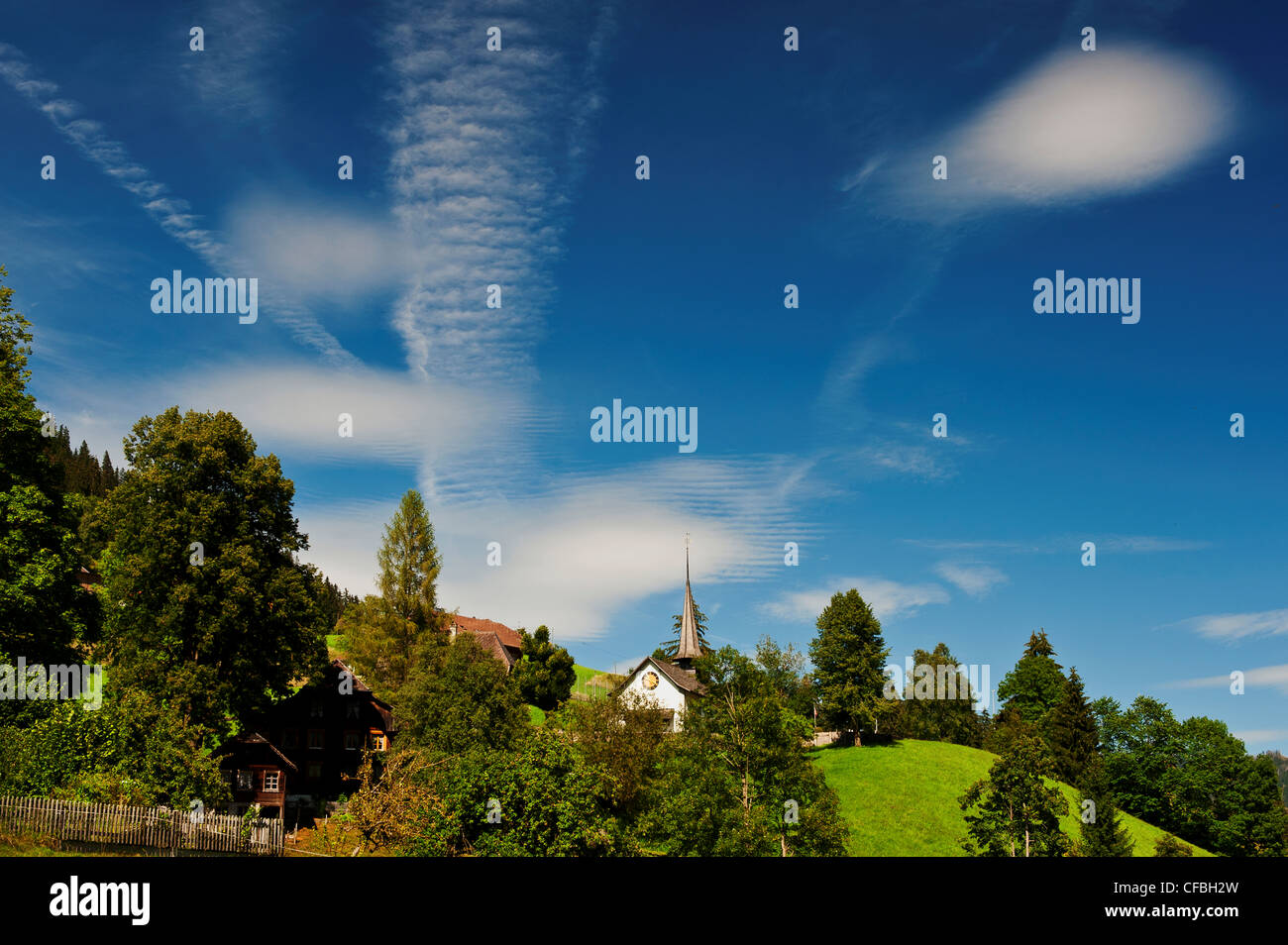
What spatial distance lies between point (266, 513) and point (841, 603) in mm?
54030

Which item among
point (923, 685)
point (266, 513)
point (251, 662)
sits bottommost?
point (923, 685)

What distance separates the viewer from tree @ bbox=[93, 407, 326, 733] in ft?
153

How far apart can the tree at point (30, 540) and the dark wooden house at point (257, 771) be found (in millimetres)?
16374

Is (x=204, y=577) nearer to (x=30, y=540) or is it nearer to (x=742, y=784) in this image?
(x=30, y=540)

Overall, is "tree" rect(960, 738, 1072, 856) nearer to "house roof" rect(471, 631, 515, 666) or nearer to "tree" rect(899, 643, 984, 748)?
"tree" rect(899, 643, 984, 748)

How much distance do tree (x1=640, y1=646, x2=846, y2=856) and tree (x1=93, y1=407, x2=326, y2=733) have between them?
82.8 ft

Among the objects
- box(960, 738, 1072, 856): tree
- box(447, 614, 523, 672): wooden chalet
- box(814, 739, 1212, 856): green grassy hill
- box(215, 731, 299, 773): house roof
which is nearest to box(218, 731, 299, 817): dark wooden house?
box(215, 731, 299, 773): house roof

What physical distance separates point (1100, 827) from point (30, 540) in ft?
202

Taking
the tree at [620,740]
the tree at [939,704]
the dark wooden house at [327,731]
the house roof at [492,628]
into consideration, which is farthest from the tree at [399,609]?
the tree at [939,704]
